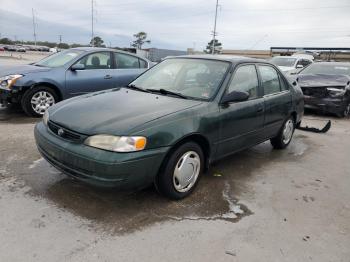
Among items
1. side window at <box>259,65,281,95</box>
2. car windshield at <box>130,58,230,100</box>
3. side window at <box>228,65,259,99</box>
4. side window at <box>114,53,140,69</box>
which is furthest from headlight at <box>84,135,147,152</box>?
side window at <box>114,53,140,69</box>

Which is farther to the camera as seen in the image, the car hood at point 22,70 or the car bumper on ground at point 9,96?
the car hood at point 22,70

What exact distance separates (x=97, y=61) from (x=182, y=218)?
17.5ft

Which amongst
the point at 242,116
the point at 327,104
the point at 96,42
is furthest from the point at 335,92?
the point at 96,42

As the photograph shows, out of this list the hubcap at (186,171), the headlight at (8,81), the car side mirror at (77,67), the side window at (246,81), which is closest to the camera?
the hubcap at (186,171)

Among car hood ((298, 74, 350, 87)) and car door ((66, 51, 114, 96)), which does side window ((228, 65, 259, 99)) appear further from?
car hood ((298, 74, 350, 87))

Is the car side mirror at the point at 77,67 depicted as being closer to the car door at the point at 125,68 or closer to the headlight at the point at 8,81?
the car door at the point at 125,68

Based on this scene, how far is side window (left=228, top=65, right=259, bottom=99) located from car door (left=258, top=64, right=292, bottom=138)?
7.7 inches

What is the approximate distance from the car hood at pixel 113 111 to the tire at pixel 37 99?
3.22m

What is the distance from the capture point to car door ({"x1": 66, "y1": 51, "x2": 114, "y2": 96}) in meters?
7.20

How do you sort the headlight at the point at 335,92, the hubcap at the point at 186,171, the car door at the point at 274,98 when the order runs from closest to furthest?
the hubcap at the point at 186,171
the car door at the point at 274,98
the headlight at the point at 335,92

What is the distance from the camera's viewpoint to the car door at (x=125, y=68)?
788cm

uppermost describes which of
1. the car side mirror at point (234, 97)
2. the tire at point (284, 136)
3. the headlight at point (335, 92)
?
the car side mirror at point (234, 97)

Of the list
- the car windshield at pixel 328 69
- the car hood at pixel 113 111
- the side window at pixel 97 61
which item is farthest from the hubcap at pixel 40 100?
the car windshield at pixel 328 69

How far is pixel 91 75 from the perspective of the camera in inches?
293
